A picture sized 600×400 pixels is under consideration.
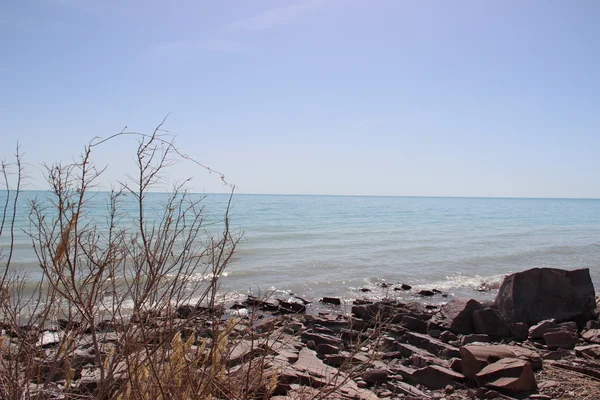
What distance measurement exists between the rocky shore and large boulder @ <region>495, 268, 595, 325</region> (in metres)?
0.02

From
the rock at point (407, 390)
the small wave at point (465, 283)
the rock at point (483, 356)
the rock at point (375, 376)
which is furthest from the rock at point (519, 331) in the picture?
the small wave at point (465, 283)

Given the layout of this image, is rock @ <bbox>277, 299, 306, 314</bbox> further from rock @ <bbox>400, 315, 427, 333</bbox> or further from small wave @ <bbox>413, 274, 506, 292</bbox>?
small wave @ <bbox>413, 274, 506, 292</bbox>

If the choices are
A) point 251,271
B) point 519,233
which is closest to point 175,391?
point 251,271

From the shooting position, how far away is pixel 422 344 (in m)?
8.55

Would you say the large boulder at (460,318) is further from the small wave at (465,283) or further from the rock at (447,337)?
the small wave at (465,283)

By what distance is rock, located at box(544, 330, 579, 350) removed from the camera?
27.4 ft

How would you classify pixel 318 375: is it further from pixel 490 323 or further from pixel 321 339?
pixel 490 323

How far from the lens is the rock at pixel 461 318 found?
31.6ft

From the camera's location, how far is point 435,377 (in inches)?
263

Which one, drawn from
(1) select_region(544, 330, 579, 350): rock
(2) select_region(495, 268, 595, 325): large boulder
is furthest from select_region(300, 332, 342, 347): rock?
(2) select_region(495, 268, 595, 325): large boulder

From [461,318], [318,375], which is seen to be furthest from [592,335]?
[318,375]

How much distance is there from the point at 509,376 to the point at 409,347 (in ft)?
6.68

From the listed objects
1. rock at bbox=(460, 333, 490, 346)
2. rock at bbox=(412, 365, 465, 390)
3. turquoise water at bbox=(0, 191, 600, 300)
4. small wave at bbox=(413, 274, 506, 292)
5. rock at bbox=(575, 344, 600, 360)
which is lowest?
small wave at bbox=(413, 274, 506, 292)

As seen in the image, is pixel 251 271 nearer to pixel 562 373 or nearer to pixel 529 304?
pixel 529 304
